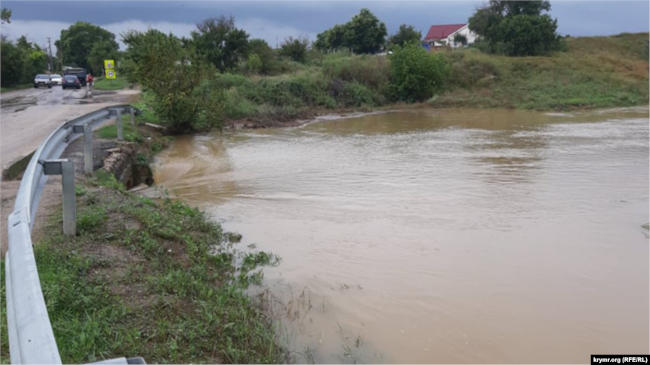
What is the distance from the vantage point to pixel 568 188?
12.2m

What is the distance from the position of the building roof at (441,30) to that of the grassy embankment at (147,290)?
85.2 metres

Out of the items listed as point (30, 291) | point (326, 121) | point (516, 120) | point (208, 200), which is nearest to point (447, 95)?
point (516, 120)

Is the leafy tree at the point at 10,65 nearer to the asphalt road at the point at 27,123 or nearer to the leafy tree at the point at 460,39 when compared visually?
the asphalt road at the point at 27,123

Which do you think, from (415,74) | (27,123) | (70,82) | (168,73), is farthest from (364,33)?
(27,123)

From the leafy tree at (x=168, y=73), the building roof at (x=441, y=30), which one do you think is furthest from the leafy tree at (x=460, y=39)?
the leafy tree at (x=168, y=73)

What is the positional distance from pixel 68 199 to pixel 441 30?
9075cm

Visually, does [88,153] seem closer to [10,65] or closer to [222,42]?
[222,42]

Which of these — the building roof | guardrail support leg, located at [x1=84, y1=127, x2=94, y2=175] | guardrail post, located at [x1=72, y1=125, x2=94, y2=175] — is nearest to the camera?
guardrail post, located at [x1=72, y1=125, x2=94, y2=175]

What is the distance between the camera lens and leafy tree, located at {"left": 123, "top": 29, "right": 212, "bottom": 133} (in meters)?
18.7

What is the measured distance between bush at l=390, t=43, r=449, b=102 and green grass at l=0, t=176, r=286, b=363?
30.3 metres

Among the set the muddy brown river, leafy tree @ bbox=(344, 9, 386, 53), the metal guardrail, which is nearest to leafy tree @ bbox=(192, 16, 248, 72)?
the muddy brown river

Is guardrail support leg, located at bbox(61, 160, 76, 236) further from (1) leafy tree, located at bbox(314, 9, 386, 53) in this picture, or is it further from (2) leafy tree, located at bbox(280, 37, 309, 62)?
(1) leafy tree, located at bbox(314, 9, 386, 53)

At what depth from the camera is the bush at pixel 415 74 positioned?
3656cm

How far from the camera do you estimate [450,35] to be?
8619 centimetres
